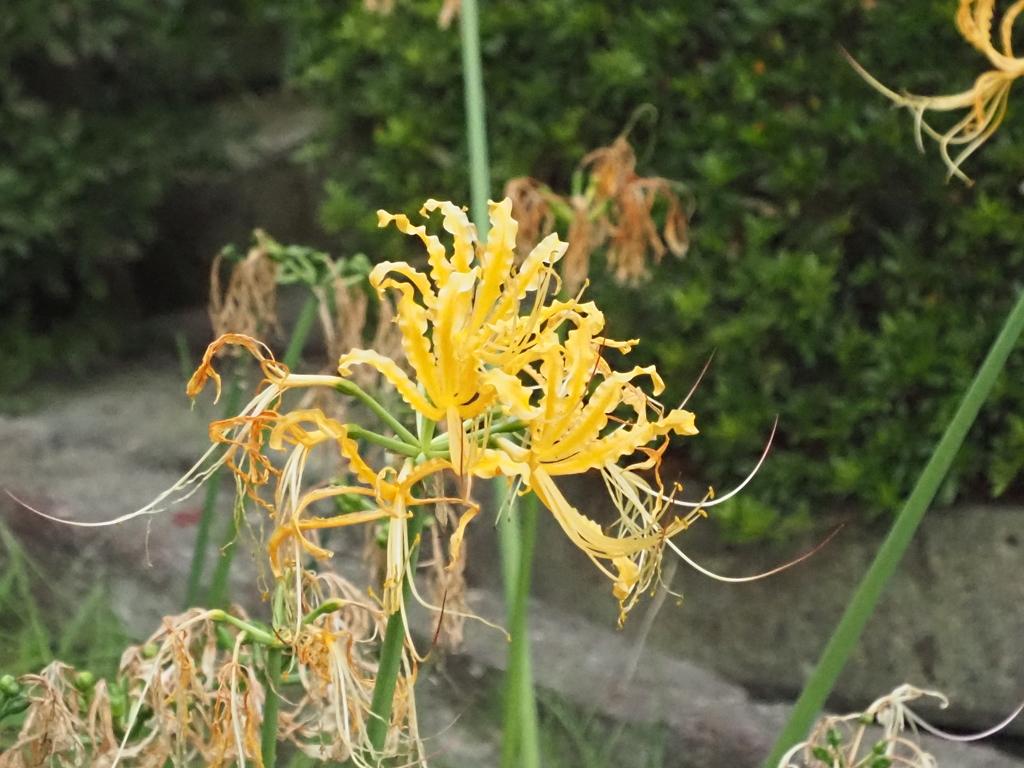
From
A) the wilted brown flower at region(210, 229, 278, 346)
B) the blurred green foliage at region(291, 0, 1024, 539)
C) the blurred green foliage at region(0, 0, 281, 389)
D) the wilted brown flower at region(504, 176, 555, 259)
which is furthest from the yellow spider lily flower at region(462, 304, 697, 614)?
→ the blurred green foliage at region(0, 0, 281, 389)

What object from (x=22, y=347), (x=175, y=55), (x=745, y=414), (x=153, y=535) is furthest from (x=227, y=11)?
(x=745, y=414)

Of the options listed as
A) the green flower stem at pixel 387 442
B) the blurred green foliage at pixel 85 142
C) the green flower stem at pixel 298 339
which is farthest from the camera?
the blurred green foliage at pixel 85 142

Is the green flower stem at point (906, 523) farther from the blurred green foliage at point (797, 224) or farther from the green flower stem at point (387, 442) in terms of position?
the blurred green foliage at point (797, 224)

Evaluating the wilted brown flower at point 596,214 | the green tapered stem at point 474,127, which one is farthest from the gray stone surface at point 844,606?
the green tapered stem at point 474,127

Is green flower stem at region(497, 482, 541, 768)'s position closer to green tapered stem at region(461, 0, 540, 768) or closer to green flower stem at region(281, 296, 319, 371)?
green tapered stem at region(461, 0, 540, 768)

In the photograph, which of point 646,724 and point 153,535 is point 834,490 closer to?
point 646,724
